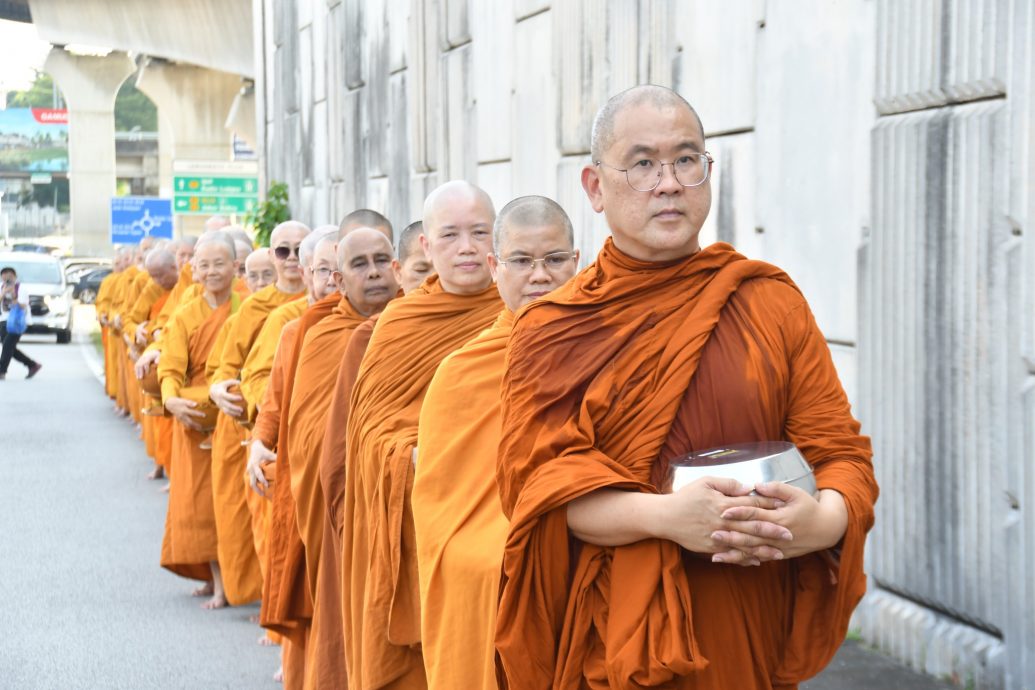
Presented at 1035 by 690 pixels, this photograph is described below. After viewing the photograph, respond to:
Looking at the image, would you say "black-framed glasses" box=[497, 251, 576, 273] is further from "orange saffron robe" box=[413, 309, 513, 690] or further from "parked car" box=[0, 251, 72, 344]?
"parked car" box=[0, 251, 72, 344]

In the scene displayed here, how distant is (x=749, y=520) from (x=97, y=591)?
22.7ft

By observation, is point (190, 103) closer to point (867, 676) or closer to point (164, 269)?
point (164, 269)

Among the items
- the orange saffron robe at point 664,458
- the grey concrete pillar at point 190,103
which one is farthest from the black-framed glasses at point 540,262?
the grey concrete pillar at point 190,103

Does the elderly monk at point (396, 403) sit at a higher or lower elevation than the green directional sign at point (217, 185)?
lower

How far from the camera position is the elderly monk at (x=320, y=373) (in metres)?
6.12

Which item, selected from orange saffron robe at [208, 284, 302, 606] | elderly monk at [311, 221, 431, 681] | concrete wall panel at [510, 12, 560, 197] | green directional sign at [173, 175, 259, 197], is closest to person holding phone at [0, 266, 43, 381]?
green directional sign at [173, 175, 259, 197]

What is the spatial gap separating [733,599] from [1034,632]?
2.25m

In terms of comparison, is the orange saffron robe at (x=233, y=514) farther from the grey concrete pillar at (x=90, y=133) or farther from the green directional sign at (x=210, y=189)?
the grey concrete pillar at (x=90, y=133)

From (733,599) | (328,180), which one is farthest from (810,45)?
(328,180)

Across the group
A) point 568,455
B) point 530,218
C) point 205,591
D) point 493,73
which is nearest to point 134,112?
point 493,73

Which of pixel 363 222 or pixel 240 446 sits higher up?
pixel 363 222

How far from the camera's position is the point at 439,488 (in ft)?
13.3

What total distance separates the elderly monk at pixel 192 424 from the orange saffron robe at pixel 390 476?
3.80m

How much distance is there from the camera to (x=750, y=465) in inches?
115
